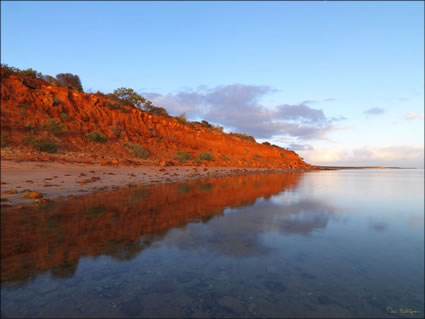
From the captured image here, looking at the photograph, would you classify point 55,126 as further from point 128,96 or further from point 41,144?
point 128,96

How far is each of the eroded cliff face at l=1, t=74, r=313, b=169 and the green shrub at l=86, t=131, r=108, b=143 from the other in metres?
0.36

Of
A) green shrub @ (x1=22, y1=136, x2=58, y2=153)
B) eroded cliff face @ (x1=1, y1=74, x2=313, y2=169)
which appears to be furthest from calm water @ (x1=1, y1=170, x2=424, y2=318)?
green shrub @ (x1=22, y1=136, x2=58, y2=153)

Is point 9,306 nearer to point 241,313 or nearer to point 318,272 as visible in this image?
point 241,313

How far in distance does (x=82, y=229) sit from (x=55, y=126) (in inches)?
781

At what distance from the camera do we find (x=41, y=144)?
54.8 feet

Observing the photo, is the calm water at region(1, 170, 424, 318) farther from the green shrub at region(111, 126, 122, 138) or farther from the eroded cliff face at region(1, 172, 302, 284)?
the green shrub at region(111, 126, 122, 138)

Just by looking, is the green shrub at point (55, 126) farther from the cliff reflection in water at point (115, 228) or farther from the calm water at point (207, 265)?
the calm water at point (207, 265)

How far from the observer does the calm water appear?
2219 millimetres

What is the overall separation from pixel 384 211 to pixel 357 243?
3506 mm

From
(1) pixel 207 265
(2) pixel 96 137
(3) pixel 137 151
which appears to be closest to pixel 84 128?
(2) pixel 96 137

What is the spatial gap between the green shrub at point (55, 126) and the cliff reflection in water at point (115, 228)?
1646 cm

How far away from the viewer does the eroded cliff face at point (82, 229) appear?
311 centimetres

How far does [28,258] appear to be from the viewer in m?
3.16

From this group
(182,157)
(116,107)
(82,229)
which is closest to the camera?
(82,229)
